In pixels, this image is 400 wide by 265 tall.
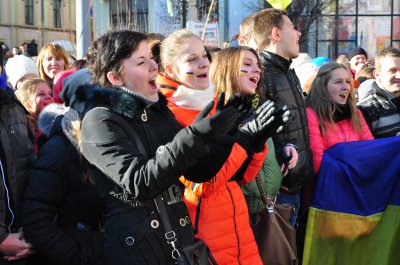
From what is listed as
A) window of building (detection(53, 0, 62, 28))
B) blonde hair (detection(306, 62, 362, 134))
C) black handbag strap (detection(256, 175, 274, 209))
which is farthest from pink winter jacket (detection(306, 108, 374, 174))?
window of building (detection(53, 0, 62, 28))

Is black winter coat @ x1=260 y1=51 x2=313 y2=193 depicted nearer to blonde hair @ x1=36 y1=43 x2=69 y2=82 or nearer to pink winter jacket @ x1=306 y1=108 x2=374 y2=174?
pink winter jacket @ x1=306 y1=108 x2=374 y2=174

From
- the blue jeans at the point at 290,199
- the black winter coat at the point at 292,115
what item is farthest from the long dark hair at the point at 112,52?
the blue jeans at the point at 290,199

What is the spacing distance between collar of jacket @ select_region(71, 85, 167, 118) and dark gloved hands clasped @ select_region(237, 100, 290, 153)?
0.68 metres

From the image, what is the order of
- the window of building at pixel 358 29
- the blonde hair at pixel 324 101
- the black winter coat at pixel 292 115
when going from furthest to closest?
the window of building at pixel 358 29 → the blonde hair at pixel 324 101 → the black winter coat at pixel 292 115

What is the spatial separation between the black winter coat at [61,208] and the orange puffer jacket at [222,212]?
0.55m

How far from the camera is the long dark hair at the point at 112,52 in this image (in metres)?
3.18

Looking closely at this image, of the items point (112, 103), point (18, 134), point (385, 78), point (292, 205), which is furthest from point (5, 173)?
point (385, 78)

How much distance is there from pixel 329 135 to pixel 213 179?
Result: 2.02 metres

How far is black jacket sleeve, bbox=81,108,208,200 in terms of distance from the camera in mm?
2738

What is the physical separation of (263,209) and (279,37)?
1474 mm

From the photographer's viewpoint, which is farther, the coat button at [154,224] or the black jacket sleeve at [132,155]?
the coat button at [154,224]

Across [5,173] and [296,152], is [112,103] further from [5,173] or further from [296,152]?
[296,152]

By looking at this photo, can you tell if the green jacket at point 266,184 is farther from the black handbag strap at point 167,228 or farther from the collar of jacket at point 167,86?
the black handbag strap at point 167,228

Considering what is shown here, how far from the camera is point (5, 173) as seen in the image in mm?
3492
